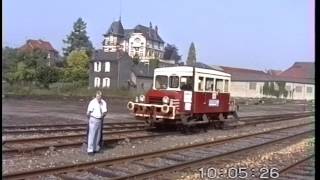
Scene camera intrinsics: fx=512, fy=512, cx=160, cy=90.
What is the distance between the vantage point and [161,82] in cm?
1966

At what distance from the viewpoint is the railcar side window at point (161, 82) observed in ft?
64.0

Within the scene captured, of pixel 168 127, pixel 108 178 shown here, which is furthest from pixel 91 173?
pixel 168 127

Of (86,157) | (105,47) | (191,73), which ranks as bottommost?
(86,157)

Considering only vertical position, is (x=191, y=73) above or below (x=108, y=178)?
above

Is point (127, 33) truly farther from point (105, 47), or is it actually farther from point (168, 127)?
point (168, 127)

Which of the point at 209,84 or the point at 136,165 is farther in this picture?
the point at 209,84

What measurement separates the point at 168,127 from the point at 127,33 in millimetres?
125325

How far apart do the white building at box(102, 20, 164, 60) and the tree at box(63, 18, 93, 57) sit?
203 inches

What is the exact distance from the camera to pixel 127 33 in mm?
144625

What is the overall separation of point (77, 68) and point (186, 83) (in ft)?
236

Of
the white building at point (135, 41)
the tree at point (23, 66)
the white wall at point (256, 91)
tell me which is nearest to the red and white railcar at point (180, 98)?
the tree at point (23, 66)

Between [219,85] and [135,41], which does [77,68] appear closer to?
[135,41]

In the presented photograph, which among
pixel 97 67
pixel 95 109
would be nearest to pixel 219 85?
pixel 95 109

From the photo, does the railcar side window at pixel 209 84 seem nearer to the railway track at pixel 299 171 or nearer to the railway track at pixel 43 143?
the railway track at pixel 43 143
